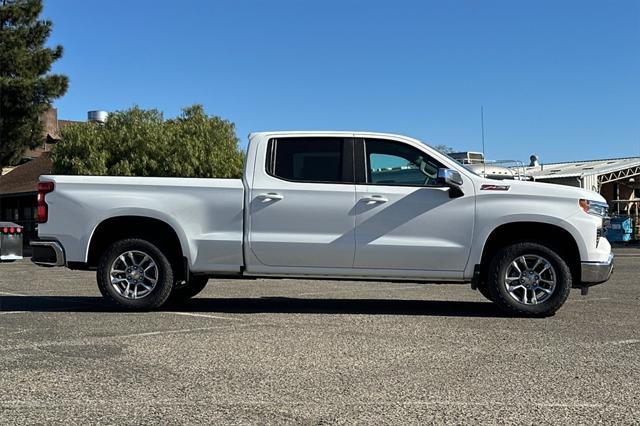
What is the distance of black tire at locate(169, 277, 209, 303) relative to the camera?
8.96 metres

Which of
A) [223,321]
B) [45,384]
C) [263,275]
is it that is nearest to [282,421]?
[45,384]

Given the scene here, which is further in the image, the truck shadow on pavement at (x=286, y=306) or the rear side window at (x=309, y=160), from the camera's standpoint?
the truck shadow on pavement at (x=286, y=306)

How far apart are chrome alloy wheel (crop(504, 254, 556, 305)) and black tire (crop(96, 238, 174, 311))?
376cm

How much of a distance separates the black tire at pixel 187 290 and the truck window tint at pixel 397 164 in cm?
275

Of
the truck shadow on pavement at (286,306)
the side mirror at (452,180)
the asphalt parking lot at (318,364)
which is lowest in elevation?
the truck shadow on pavement at (286,306)

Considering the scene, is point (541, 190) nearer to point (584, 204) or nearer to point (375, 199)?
point (584, 204)

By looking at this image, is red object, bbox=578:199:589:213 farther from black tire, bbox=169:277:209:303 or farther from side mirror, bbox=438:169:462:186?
black tire, bbox=169:277:209:303

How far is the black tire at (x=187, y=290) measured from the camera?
8.96 m

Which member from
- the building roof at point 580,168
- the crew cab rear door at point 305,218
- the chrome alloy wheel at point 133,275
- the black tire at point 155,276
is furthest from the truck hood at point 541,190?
the building roof at point 580,168

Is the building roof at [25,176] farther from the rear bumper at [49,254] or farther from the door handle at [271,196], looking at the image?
the door handle at [271,196]

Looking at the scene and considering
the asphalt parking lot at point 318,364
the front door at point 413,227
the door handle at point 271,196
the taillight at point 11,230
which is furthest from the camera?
the taillight at point 11,230

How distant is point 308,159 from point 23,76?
23.9 meters

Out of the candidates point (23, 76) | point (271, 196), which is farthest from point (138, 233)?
point (23, 76)

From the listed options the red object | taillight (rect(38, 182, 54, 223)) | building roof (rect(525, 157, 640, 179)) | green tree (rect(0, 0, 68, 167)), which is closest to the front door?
the red object
